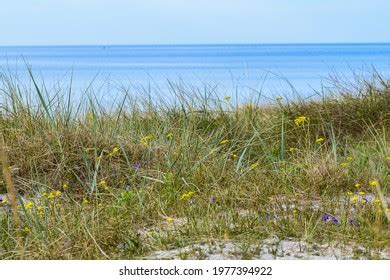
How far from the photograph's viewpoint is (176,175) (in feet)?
13.4

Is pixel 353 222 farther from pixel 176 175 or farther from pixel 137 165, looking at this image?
pixel 137 165

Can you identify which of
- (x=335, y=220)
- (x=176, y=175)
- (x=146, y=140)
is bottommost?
(x=335, y=220)

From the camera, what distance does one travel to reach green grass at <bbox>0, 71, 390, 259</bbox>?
319cm

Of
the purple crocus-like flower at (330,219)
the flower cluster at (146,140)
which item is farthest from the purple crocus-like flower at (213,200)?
the flower cluster at (146,140)

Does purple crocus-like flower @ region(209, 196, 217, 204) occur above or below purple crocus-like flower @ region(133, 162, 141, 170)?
below

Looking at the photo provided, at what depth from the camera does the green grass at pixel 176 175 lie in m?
3.19

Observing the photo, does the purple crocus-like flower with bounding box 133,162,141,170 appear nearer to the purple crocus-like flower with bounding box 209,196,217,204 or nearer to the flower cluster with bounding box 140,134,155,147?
the flower cluster with bounding box 140,134,155,147

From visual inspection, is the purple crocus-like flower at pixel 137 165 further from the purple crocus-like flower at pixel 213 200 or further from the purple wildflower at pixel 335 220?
the purple wildflower at pixel 335 220

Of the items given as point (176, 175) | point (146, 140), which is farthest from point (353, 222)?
point (146, 140)

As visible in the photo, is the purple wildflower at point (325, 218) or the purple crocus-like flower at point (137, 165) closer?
the purple wildflower at point (325, 218)

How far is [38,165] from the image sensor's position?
459 cm

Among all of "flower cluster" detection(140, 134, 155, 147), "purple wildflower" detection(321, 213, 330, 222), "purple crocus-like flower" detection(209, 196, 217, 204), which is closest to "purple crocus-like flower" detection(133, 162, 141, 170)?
"flower cluster" detection(140, 134, 155, 147)

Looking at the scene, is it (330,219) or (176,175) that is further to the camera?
(176,175)

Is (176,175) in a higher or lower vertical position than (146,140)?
lower
